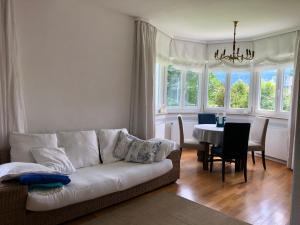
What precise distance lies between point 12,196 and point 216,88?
5.12 m

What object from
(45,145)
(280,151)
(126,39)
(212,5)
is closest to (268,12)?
(212,5)

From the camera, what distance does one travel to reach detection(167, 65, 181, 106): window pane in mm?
5793

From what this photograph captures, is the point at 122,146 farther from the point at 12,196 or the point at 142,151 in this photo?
the point at 12,196

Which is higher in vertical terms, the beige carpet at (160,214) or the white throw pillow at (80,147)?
the white throw pillow at (80,147)

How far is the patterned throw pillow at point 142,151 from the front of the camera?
3353 mm

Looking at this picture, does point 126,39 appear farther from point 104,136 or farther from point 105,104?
point 104,136

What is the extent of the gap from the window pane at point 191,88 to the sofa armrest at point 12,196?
4.56 metres

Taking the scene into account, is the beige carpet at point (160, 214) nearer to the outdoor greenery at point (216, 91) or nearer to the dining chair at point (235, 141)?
the dining chair at point (235, 141)

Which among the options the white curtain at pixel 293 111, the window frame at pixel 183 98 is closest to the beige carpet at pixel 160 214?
the white curtain at pixel 293 111

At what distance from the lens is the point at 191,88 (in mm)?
6191

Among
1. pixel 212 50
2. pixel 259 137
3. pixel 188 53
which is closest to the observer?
pixel 259 137

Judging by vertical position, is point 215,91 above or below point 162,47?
below

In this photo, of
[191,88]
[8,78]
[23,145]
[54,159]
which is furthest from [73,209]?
[191,88]

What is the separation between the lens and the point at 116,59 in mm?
4051
